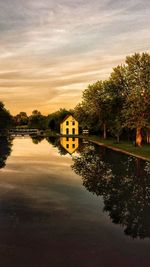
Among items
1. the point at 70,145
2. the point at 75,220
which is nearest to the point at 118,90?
the point at 70,145

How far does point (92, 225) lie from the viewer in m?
17.2

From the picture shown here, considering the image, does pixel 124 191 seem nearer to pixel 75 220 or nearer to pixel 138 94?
pixel 75 220

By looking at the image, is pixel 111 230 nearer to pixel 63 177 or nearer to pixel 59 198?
pixel 59 198

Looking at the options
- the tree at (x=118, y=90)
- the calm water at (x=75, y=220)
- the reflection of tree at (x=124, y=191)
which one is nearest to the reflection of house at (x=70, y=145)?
the tree at (x=118, y=90)

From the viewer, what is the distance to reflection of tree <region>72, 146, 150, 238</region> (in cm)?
1772

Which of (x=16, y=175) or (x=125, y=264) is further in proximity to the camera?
(x=16, y=175)

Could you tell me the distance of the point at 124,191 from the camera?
25.3 metres

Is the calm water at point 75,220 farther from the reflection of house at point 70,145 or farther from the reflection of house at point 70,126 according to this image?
the reflection of house at point 70,126

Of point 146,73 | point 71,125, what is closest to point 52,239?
point 146,73

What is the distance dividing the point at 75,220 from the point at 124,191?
792cm

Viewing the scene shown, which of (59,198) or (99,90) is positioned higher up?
(99,90)

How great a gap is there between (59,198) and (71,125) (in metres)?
127

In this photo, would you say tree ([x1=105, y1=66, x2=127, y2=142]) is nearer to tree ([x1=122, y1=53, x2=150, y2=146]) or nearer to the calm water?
tree ([x1=122, y1=53, x2=150, y2=146])

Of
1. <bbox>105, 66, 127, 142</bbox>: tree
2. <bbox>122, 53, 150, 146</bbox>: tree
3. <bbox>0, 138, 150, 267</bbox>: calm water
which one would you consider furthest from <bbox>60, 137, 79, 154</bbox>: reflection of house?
<bbox>0, 138, 150, 267</bbox>: calm water
